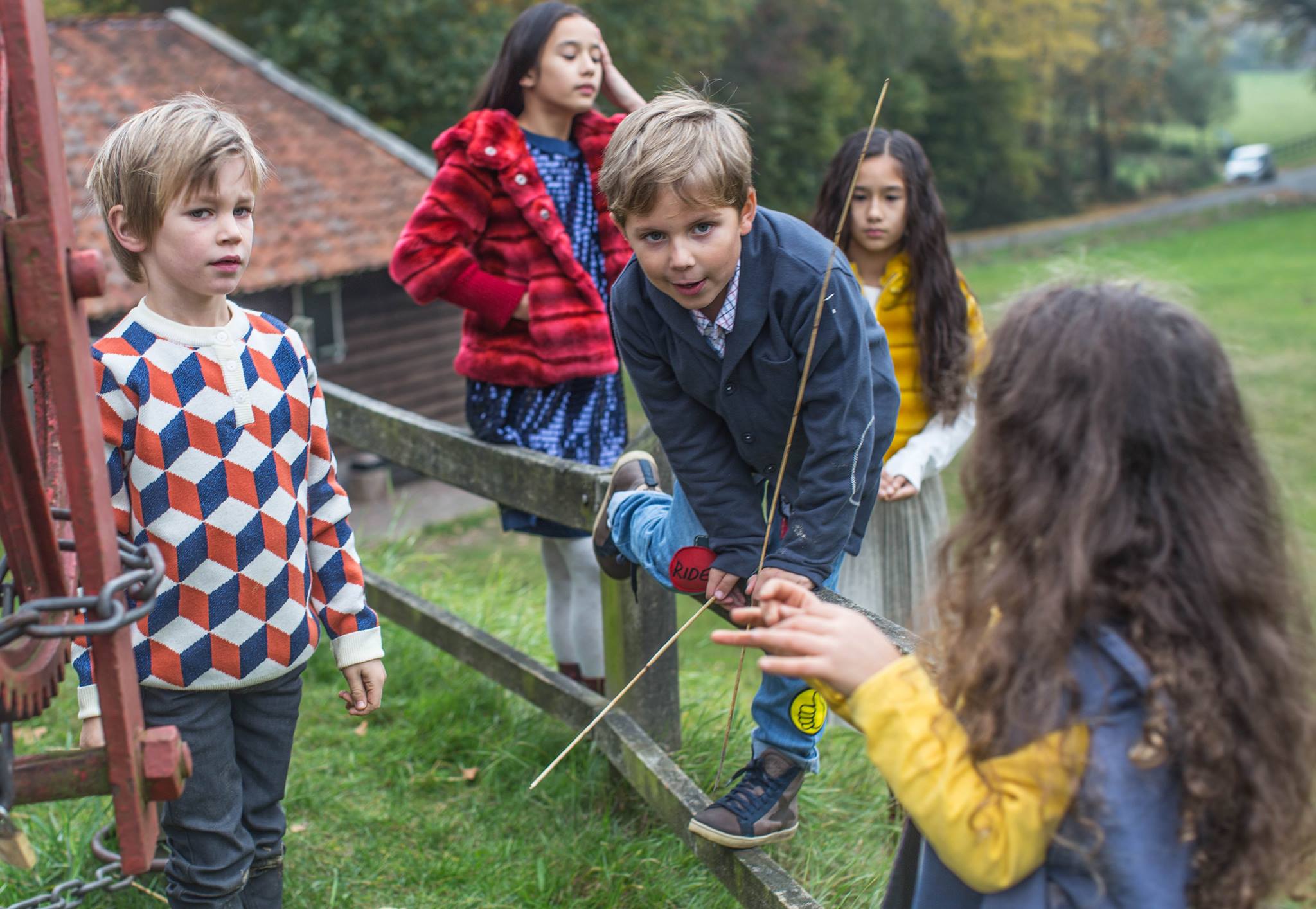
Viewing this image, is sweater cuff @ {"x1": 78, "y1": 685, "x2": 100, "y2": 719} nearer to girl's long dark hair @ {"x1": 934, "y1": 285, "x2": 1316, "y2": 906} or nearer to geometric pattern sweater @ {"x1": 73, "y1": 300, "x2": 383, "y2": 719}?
geometric pattern sweater @ {"x1": 73, "y1": 300, "x2": 383, "y2": 719}

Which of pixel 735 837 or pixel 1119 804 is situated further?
pixel 735 837

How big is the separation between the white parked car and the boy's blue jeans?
174 ft

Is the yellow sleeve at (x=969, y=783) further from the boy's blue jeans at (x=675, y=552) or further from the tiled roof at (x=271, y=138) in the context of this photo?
the tiled roof at (x=271, y=138)

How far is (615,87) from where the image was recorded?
139 inches

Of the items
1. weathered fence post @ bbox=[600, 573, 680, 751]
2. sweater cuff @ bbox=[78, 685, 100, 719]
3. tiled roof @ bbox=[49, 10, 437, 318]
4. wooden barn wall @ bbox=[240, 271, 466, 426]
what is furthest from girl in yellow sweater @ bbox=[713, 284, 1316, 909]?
wooden barn wall @ bbox=[240, 271, 466, 426]

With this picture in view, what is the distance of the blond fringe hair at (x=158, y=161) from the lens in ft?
6.67

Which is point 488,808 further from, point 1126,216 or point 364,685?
point 1126,216

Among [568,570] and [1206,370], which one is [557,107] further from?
[1206,370]

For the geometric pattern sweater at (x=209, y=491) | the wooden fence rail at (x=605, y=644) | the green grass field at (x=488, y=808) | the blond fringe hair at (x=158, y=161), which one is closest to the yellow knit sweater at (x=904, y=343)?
the green grass field at (x=488, y=808)

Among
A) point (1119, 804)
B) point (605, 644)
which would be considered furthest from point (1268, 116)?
point (1119, 804)

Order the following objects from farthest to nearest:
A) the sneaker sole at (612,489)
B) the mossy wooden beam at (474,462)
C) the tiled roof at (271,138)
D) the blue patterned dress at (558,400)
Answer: the tiled roof at (271,138) < the blue patterned dress at (558,400) < the mossy wooden beam at (474,462) < the sneaker sole at (612,489)

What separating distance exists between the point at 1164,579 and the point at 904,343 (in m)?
1.98

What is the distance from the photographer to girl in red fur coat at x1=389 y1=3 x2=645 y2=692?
3.25 meters

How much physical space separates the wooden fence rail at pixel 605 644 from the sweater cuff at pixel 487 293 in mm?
354
